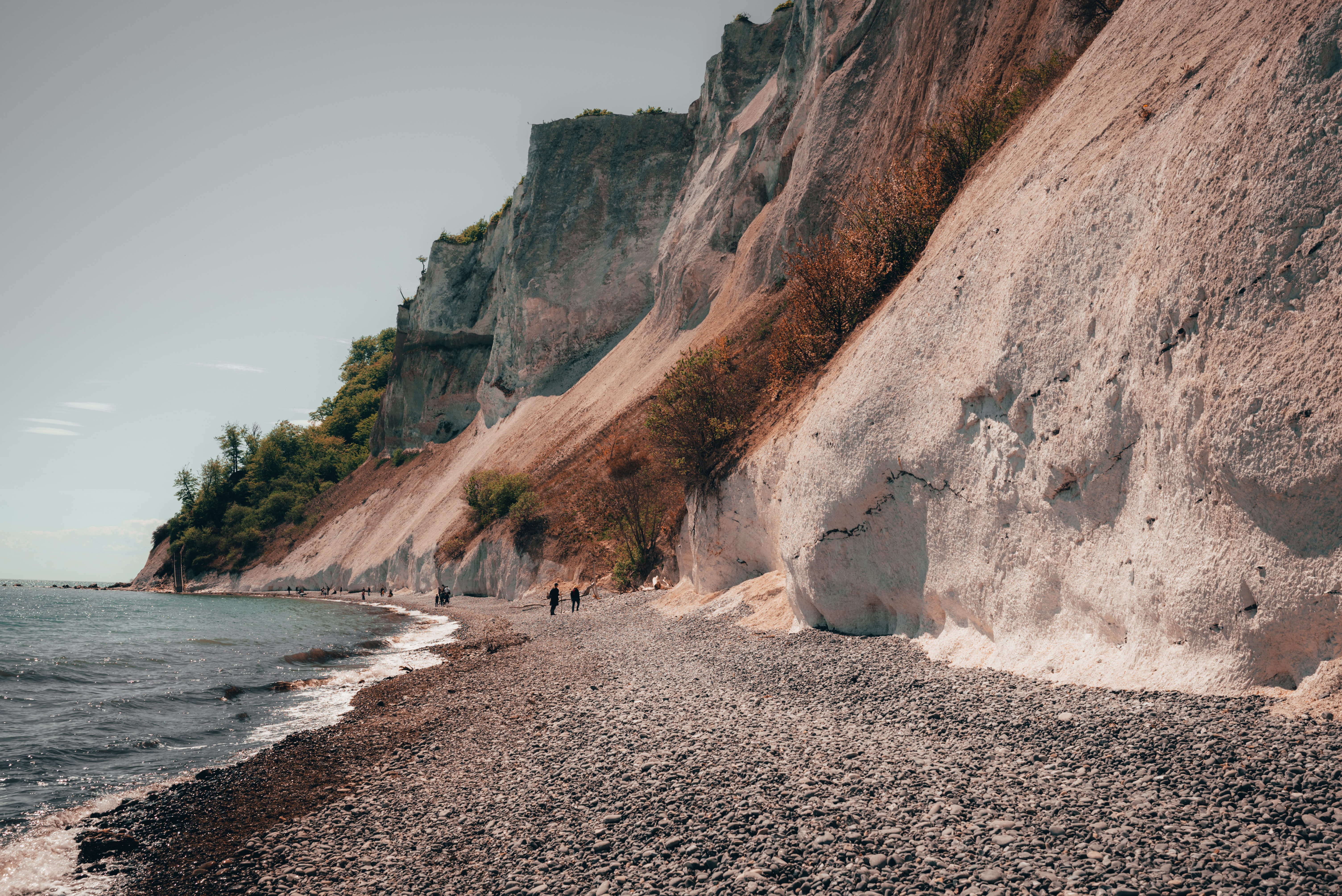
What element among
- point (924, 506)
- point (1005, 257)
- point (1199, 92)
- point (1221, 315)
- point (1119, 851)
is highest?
point (1199, 92)

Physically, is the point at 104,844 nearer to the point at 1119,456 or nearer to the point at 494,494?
the point at 1119,456

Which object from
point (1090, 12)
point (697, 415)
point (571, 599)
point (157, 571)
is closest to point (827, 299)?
point (697, 415)

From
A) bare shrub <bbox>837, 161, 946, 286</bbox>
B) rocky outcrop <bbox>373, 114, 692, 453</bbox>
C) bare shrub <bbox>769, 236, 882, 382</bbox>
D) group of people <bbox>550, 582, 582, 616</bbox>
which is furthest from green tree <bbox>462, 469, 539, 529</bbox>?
bare shrub <bbox>837, 161, 946, 286</bbox>

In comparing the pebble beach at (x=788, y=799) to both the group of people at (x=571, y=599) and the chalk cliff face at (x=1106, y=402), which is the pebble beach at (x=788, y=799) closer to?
the chalk cliff face at (x=1106, y=402)

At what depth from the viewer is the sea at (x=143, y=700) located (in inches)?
362

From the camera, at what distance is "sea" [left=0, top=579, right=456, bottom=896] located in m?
9.20

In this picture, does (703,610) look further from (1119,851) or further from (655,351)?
(655,351)

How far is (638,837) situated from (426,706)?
8942 millimetres

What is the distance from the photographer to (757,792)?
6762 millimetres

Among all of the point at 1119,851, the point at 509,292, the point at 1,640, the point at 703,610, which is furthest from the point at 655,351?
the point at 1119,851

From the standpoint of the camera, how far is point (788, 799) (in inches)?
258

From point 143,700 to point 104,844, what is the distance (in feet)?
31.1

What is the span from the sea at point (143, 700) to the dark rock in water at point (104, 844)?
133mm

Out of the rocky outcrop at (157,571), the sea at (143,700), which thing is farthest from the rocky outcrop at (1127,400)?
the rocky outcrop at (157,571)
